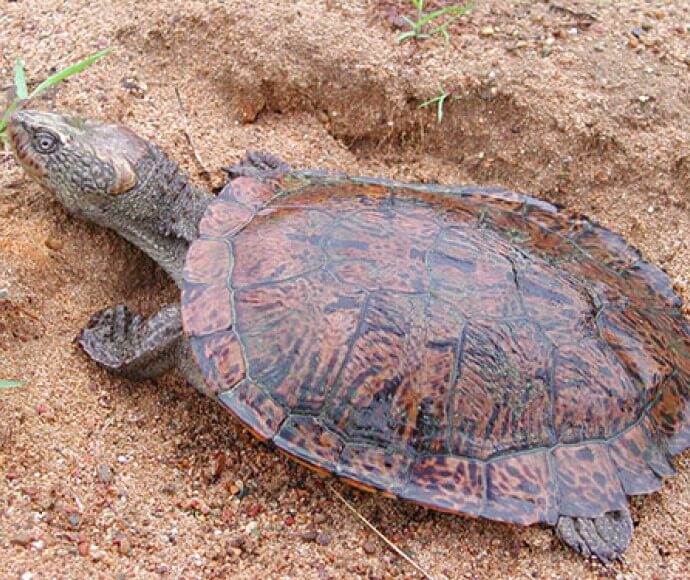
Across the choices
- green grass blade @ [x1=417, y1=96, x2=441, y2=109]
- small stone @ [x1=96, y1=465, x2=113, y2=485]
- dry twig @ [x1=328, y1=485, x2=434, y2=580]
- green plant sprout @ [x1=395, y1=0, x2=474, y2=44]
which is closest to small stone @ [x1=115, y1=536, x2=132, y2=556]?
small stone @ [x1=96, y1=465, x2=113, y2=485]

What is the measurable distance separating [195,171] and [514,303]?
1799 millimetres

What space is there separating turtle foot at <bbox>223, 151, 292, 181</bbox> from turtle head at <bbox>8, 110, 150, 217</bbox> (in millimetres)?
497

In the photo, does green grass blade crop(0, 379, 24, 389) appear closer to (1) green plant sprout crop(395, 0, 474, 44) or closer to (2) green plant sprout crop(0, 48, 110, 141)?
(2) green plant sprout crop(0, 48, 110, 141)

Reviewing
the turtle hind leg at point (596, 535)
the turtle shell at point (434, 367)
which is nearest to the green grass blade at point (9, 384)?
the turtle shell at point (434, 367)

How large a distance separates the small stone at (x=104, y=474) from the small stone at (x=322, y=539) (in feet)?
2.65

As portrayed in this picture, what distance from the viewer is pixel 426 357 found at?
2.64 meters

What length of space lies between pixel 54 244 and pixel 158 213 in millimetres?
486

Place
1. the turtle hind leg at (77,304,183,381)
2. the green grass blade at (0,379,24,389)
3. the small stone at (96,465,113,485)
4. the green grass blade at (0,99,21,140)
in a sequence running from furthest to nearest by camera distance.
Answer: the green grass blade at (0,99,21,140) < the turtle hind leg at (77,304,183,381) < the small stone at (96,465,113,485) < the green grass blade at (0,379,24,389)

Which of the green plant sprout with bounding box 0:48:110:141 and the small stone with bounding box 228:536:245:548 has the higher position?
the green plant sprout with bounding box 0:48:110:141

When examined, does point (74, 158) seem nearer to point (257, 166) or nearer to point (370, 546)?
point (257, 166)

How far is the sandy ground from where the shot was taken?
104 inches

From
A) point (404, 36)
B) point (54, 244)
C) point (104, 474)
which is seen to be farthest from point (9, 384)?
point (404, 36)

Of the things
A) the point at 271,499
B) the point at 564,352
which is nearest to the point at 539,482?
the point at 564,352

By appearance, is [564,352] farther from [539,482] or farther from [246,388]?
[246,388]
